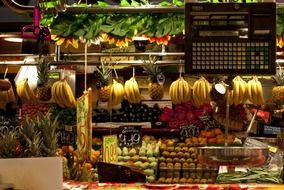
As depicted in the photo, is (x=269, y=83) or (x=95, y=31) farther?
(x=269, y=83)

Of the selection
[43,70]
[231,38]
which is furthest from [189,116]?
[231,38]

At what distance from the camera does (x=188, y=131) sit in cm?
725

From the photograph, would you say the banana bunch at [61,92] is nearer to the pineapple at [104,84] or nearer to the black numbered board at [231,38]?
the pineapple at [104,84]

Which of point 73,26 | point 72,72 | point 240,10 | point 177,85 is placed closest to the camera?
point 240,10

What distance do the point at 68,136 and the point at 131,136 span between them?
84 centimetres

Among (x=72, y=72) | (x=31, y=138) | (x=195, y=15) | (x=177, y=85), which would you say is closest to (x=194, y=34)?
(x=195, y=15)

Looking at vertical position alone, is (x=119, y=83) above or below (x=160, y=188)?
above

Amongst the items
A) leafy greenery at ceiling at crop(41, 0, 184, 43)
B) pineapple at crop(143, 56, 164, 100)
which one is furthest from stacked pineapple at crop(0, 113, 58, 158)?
pineapple at crop(143, 56, 164, 100)

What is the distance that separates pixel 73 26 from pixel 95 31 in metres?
0.21

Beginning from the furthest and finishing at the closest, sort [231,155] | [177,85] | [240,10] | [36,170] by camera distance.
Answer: [177,85]
[231,155]
[240,10]
[36,170]

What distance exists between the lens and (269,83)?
25.5 ft

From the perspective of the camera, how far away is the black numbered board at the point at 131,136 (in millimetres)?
6566

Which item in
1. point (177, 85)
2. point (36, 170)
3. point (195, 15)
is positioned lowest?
point (36, 170)

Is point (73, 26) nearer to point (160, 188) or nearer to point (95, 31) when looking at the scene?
point (95, 31)
